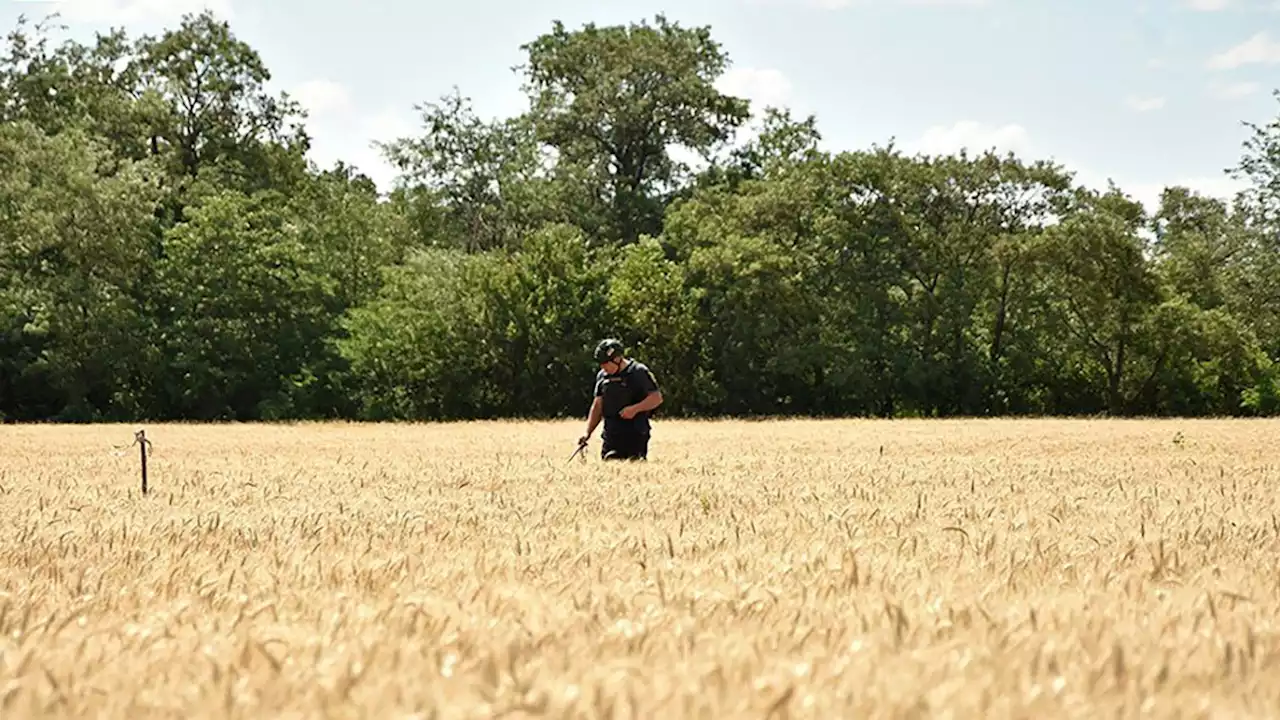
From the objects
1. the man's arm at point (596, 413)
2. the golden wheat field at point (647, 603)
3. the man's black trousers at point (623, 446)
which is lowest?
the golden wheat field at point (647, 603)

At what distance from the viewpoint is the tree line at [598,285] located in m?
51.9

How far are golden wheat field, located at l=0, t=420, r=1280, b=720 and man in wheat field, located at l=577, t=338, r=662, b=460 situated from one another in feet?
14.4

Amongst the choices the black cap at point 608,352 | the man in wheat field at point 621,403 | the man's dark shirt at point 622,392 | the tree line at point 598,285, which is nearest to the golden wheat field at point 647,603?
the black cap at point 608,352

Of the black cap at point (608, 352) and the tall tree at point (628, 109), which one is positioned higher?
the tall tree at point (628, 109)

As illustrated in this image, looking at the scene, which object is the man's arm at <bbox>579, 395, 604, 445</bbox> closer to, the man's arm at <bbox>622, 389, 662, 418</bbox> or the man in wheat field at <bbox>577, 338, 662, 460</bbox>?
the man in wheat field at <bbox>577, 338, 662, 460</bbox>

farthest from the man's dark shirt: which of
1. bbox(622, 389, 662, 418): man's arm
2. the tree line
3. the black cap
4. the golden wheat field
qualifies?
the tree line

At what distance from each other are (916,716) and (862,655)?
65cm

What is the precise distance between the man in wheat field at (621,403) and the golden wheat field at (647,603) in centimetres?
439

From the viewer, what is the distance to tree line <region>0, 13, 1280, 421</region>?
51906mm

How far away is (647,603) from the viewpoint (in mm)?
4477

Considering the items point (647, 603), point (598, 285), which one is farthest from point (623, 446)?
point (598, 285)

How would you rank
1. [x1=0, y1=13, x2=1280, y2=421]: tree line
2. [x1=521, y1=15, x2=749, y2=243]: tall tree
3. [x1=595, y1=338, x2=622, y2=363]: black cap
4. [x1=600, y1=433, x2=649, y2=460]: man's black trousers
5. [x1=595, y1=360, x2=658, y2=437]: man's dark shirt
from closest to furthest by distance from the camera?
[x1=595, y1=338, x2=622, y2=363]: black cap < [x1=595, y1=360, x2=658, y2=437]: man's dark shirt < [x1=600, y1=433, x2=649, y2=460]: man's black trousers < [x1=0, y1=13, x2=1280, y2=421]: tree line < [x1=521, y1=15, x2=749, y2=243]: tall tree

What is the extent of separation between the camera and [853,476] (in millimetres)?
13414

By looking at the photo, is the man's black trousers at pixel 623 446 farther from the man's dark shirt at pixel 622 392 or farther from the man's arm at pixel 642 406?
the man's arm at pixel 642 406
